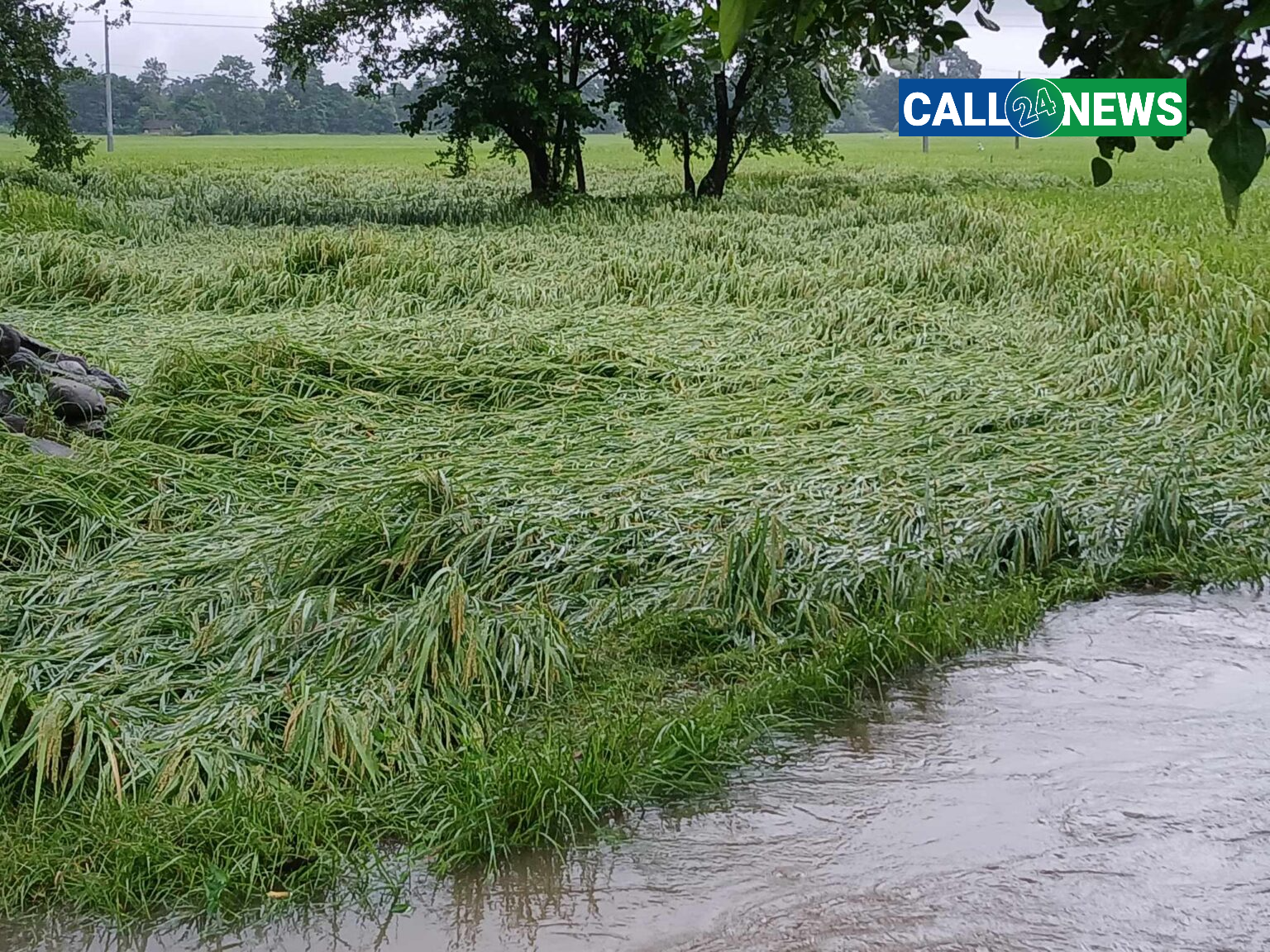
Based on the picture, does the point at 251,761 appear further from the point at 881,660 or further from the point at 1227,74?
the point at 1227,74

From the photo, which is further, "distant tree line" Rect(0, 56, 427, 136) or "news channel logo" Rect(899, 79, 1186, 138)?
"distant tree line" Rect(0, 56, 427, 136)

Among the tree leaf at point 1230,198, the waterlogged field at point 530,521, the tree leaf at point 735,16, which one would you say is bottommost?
the waterlogged field at point 530,521

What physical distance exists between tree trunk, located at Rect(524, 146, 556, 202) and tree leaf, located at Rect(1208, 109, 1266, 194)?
18353 millimetres

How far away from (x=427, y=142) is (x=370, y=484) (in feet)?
170

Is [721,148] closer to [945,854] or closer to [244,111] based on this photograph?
[945,854]

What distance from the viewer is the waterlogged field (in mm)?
3178

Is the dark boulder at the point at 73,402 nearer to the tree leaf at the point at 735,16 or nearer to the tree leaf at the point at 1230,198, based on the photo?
the tree leaf at the point at 735,16

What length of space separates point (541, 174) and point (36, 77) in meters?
8.24

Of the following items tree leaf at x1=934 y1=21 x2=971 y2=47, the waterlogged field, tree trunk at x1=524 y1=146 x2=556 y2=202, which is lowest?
the waterlogged field

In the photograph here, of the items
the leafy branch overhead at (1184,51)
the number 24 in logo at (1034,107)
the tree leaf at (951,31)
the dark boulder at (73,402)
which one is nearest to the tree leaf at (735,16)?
the leafy branch overhead at (1184,51)

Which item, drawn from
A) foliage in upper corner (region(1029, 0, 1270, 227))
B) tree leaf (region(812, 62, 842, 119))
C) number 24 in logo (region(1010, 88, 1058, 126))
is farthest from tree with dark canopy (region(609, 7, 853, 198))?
foliage in upper corner (region(1029, 0, 1270, 227))

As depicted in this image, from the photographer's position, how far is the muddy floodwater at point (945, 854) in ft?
8.82

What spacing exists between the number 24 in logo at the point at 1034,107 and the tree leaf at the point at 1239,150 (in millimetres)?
719

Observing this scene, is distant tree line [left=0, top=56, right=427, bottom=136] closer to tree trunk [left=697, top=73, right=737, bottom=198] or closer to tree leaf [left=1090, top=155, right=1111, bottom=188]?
tree trunk [left=697, top=73, right=737, bottom=198]
